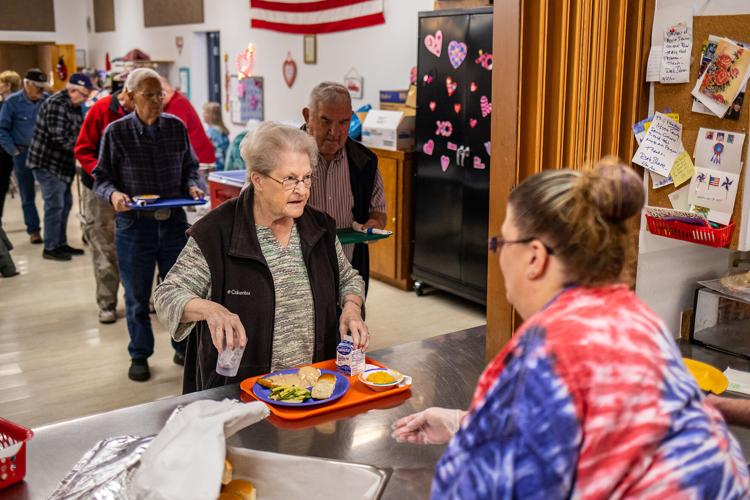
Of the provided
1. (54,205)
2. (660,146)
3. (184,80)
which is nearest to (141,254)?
(660,146)

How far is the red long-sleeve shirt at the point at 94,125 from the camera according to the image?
4.82m

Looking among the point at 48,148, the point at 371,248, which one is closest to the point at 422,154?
the point at 371,248

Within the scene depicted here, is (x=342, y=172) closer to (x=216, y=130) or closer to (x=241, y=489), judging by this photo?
(x=241, y=489)

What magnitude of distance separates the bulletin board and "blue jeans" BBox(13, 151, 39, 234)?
699cm

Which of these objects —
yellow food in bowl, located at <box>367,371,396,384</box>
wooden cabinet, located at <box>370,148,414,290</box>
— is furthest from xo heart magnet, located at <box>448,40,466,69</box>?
yellow food in bowl, located at <box>367,371,396,384</box>

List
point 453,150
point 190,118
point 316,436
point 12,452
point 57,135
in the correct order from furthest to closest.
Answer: point 57,135, point 190,118, point 453,150, point 316,436, point 12,452

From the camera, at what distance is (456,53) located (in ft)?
18.5

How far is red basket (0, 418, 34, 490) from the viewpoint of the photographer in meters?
1.63

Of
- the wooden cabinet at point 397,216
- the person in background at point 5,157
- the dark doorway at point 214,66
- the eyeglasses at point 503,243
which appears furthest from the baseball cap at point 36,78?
the eyeglasses at point 503,243

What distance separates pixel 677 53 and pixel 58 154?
592 centimetres

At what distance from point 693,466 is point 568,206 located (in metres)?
0.39

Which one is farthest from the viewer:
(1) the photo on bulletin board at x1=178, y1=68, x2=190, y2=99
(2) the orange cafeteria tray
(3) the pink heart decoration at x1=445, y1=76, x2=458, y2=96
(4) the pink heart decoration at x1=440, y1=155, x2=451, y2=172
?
(1) the photo on bulletin board at x1=178, y1=68, x2=190, y2=99

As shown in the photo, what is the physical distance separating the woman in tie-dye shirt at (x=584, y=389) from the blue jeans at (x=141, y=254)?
11.3 ft

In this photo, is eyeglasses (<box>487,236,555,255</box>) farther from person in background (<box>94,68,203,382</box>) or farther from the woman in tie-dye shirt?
person in background (<box>94,68,203,382</box>)
